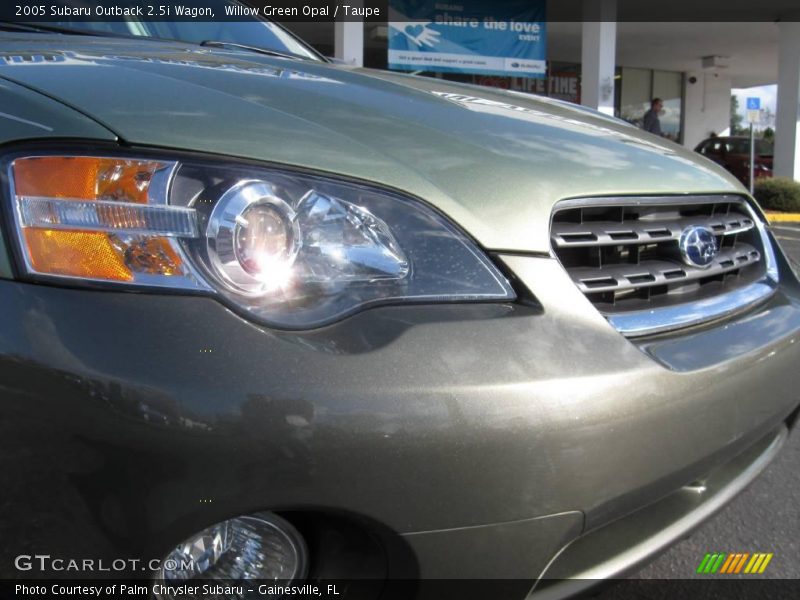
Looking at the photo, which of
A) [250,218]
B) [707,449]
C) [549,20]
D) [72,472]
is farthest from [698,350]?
[549,20]

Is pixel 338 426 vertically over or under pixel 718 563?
over

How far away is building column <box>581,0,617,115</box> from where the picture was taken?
537 inches

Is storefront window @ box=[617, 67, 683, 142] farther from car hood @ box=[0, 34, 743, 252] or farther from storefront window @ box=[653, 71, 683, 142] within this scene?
car hood @ box=[0, 34, 743, 252]

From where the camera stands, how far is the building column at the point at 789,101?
14.5 meters

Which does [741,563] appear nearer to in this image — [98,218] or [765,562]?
[765,562]

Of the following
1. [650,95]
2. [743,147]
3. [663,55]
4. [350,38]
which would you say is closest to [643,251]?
[350,38]

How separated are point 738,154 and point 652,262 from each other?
19.0 meters

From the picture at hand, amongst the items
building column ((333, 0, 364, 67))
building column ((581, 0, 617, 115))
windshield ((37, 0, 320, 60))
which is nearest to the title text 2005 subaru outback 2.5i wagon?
windshield ((37, 0, 320, 60))

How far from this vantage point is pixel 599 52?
1365 centimetres

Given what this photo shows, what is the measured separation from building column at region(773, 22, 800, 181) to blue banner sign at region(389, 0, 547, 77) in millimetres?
5086

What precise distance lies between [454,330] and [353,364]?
179 millimetres

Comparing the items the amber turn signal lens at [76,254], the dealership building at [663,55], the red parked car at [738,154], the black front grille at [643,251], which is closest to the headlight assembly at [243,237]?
the amber turn signal lens at [76,254]

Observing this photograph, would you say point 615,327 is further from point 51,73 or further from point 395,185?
point 51,73

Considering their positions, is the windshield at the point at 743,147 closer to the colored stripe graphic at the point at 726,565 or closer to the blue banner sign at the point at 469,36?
the blue banner sign at the point at 469,36
